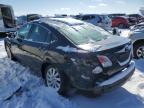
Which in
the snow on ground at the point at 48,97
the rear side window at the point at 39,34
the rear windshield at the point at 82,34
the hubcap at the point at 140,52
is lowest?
the snow on ground at the point at 48,97

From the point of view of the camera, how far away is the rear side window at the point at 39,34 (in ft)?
18.1

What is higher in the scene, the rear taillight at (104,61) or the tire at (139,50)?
the rear taillight at (104,61)

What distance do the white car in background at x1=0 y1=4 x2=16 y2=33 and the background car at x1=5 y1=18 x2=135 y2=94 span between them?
12.5m

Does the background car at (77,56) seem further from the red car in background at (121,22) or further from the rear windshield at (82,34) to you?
the red car in background at (121,22)

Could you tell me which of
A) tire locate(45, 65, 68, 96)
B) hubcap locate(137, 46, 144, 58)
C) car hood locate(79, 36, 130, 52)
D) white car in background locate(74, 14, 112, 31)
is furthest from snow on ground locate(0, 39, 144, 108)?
white car in background locate(74, 14, 112, 31)

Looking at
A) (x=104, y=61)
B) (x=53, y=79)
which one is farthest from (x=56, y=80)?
(x=104, y=61)

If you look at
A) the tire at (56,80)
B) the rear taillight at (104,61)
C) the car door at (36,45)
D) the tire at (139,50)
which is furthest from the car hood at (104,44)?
the tire at (139,50)

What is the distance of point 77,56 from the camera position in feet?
14.8

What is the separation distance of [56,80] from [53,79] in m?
0.10

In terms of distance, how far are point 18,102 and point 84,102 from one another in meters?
1.30

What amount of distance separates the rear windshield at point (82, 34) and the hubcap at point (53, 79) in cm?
77

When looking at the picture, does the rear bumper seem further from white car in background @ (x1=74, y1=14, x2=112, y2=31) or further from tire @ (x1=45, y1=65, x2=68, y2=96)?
white car in background @ (x1=74, y1=14, x2=112, y2=31)

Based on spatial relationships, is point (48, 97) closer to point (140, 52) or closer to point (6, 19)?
point (140, 52)

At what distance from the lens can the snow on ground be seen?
15.5 ft
